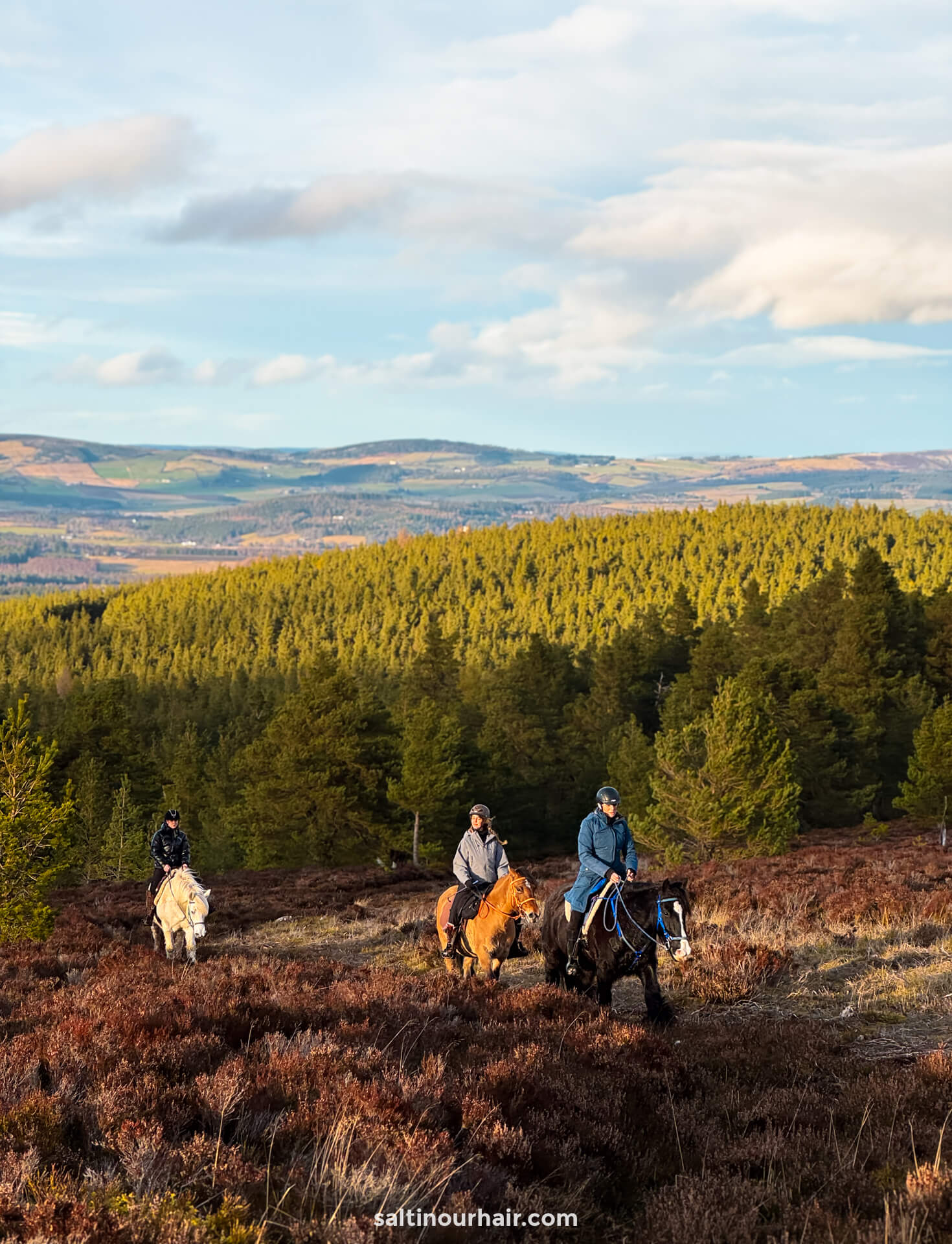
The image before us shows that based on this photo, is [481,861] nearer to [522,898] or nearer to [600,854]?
[522,898]

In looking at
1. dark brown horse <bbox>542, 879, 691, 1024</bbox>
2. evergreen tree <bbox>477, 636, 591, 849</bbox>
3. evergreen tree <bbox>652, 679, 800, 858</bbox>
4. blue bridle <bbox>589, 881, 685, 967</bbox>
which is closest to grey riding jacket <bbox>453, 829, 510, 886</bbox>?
dark brown horse <bbox>542, 879, 691, 1024</bbox>

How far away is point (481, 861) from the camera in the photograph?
12258mm

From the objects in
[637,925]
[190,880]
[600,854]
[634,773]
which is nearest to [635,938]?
[637,925]

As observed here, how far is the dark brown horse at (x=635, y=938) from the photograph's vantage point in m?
9.72

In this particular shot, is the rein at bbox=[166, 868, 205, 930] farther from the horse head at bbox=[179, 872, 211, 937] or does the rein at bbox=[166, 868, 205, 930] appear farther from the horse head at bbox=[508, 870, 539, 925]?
the horse head at bbox=[508, 870, 539, 925]

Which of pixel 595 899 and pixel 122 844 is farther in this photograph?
pixel 122 844

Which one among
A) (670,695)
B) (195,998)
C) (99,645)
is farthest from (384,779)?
(99,645)

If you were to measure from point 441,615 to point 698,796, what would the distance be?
444 feet

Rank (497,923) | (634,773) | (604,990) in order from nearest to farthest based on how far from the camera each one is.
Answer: (604,990) < (497,923) < (634,773)

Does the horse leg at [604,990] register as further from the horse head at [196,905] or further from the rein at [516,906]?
the horse head at [196,905]

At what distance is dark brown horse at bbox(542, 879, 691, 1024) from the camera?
383 inches

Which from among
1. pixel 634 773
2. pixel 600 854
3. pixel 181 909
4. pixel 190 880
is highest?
pixel 600 854

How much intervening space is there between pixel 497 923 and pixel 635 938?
226 cm

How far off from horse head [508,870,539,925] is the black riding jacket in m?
6.45
